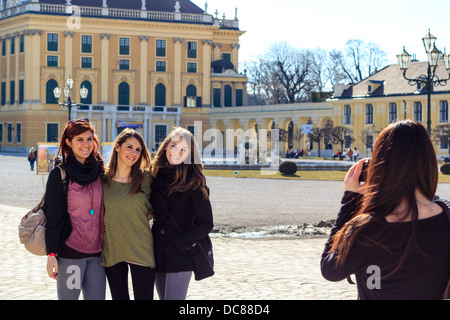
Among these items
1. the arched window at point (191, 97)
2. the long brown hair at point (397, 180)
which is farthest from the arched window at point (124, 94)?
the long brown hair at point (397, 180)

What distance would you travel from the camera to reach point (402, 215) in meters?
2.99

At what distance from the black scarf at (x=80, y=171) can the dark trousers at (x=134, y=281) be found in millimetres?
570

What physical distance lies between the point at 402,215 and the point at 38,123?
6786 centimetres

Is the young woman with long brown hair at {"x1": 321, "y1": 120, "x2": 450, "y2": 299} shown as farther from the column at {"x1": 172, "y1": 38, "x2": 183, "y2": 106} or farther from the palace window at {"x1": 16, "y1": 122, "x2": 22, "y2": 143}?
the column at {"x1": 172, "y1": 38, "x2": 183, "y2": 106}

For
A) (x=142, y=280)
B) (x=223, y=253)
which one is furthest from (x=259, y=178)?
(x=142, y=280)

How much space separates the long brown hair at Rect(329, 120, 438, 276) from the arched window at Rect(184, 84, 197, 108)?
232 feet

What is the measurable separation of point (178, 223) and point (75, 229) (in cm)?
65

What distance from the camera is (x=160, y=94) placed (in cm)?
7325

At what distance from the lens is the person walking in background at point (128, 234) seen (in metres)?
4.75

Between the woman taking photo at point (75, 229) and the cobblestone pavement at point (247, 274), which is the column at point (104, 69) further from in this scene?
the woman taking photo at point (75, 229)

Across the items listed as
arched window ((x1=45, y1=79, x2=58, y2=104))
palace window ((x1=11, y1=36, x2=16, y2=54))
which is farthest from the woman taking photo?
palace window ((x1=11, y1=36, x2=16, y2=54))

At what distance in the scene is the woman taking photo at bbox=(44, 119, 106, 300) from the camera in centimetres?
468

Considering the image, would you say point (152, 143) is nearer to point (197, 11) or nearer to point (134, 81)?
point (134, 81)
